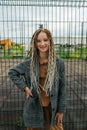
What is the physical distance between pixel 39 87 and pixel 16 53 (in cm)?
347

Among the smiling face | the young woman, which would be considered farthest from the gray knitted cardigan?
the smiling face

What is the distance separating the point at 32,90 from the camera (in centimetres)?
343

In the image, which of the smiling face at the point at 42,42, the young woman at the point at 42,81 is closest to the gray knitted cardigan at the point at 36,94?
the young woman at the point at 42,81

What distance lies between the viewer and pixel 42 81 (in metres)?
A: 3.45

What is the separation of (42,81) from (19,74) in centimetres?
28

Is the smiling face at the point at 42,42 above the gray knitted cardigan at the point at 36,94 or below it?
above

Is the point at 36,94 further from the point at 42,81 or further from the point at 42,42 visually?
the point at 42,42

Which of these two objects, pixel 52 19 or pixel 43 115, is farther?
pixel 52 19

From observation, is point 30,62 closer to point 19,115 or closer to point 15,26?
point 15,26

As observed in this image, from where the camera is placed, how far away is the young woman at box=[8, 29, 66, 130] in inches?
133

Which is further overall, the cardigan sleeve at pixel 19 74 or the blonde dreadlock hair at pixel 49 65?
the cardigan sleeve at pixel 19 74

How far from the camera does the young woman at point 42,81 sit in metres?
3.39

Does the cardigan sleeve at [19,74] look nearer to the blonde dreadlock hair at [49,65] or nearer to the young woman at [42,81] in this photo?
the young woman at [42,81]

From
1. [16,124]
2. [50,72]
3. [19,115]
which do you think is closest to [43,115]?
[50,72]
